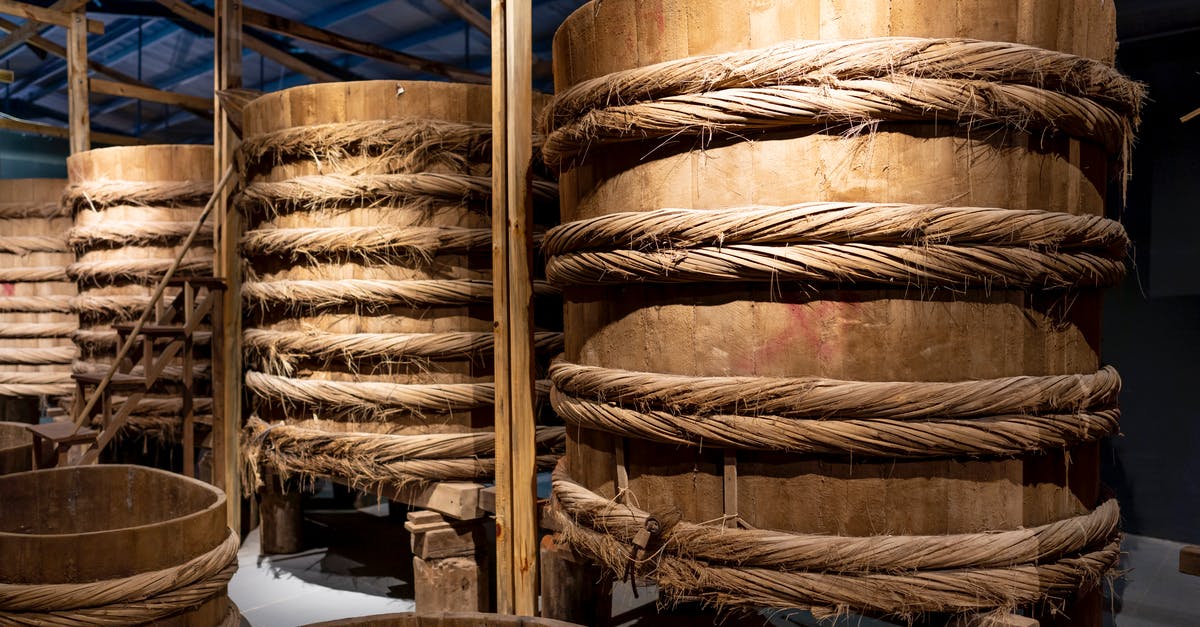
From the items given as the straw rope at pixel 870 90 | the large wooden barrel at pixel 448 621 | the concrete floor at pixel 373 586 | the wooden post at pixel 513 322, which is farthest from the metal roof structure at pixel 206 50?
the large wooden barrel at pixel 448 621

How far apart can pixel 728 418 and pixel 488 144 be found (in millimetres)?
2295

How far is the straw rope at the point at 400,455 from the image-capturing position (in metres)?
4.05

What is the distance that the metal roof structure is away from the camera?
8297mm

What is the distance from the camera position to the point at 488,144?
425 centimetres

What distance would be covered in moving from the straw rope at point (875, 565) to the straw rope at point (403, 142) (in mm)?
2234

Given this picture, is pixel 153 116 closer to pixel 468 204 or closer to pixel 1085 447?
pixel 468 204

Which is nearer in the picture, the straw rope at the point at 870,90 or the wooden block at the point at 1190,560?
the straw rope at the point at 870,90

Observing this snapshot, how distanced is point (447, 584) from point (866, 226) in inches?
105

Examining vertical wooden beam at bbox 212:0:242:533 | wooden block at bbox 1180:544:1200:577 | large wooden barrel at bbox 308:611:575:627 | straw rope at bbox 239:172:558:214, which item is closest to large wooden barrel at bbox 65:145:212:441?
vertical wooden beam at bbox 212:0:242:533

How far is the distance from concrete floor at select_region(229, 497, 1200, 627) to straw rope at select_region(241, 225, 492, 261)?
5.71 feet

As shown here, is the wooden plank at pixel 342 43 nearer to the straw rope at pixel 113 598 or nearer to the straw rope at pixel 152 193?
the straw rope at pixel 152 193

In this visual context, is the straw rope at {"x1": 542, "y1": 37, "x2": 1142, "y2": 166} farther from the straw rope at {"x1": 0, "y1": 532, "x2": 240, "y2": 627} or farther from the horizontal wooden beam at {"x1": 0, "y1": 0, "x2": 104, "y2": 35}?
the horizontal wooden beam at {"x1": 0, "y1": 0, "x2": 104, "y2": 35}

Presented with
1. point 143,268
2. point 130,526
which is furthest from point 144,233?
point 130,526

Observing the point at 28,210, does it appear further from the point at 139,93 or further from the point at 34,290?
the point at 139,93
